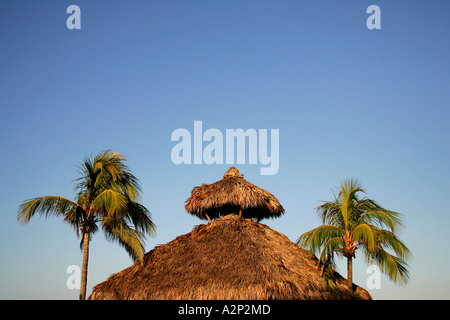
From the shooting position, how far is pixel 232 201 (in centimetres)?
1986

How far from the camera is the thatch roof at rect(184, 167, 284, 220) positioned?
19953 millimetres

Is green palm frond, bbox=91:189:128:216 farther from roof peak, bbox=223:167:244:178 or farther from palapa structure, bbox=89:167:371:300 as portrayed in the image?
roof peak, bbox=223:167:244:178

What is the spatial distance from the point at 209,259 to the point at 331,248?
450 cm

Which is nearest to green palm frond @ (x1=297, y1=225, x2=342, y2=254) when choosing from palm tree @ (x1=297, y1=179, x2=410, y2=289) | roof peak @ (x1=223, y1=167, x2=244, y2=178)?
palm tree @ (x1=297, y1=179, x2=410, y2=289)

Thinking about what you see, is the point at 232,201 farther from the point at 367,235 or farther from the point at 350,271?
the point at 367,235

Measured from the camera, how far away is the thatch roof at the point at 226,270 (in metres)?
15.2

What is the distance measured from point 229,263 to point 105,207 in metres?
5.03

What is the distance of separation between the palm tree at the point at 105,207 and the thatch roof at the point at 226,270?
1.18m

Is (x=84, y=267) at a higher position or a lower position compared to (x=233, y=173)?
lower

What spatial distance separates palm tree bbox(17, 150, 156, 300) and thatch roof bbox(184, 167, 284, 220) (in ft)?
9.46

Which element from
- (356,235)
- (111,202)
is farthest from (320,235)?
(111,202)

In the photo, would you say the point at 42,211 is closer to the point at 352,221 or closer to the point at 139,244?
the point at 139,244
